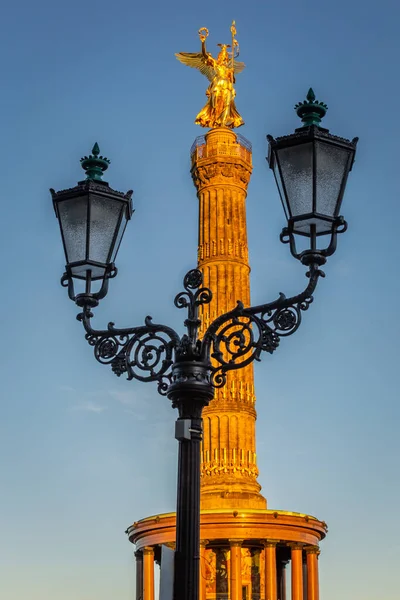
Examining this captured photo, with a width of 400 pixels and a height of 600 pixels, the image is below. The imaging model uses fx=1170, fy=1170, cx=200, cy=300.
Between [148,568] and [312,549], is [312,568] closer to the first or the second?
[312,549]

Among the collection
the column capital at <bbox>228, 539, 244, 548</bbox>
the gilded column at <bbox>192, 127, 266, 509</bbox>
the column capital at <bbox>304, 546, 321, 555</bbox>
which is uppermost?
the gilded column at <bbox>192, 127, 266, 509</bbox>

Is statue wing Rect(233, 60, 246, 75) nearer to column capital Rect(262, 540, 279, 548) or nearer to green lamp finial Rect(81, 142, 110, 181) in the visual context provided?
column capital Rect(262, 540, 279, 548)

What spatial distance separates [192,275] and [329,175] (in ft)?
4.47

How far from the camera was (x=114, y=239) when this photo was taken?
27.3 ft

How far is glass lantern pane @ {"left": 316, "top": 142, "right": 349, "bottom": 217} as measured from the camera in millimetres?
7668

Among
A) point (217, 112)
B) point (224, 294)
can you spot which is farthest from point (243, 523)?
point (217, 112)

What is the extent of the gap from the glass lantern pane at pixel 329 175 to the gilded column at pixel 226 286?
29.4m

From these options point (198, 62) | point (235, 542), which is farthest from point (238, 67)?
point (235, 542)

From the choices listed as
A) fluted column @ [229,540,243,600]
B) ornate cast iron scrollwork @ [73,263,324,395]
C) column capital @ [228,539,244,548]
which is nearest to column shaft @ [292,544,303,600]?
fluted column @ [229,540,243,600]

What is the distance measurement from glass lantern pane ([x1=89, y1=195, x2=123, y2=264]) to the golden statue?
111ft

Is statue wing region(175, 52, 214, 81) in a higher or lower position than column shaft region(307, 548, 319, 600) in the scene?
higher

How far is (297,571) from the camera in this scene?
35.9 meters

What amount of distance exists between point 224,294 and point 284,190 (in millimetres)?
31096

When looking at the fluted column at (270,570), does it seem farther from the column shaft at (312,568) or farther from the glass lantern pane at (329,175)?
the glass lantern pane at (329,175)
